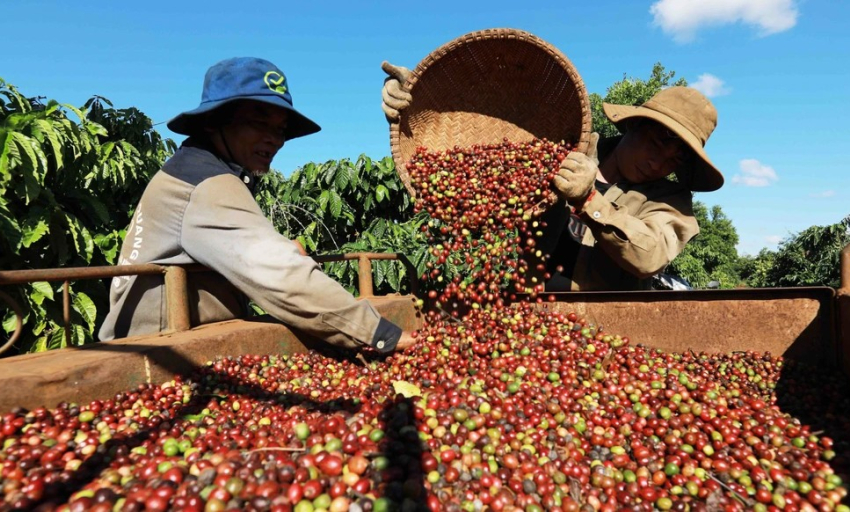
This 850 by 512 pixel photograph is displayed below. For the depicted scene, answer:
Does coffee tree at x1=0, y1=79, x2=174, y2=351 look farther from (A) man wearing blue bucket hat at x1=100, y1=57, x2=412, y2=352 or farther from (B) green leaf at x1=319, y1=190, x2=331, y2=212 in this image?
(B) green leaf at x1=319, y1=190, x2=331, y2=212

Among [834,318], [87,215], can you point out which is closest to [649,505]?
[834,318]

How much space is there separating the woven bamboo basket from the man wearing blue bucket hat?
4.43ft

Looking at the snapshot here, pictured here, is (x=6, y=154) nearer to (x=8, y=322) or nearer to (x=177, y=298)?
(x=8, y=322)

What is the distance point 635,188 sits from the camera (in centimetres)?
452

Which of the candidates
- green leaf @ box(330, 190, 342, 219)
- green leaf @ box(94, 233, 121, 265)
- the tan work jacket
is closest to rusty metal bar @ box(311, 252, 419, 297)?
the tan work jacket

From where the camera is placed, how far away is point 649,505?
196 cm

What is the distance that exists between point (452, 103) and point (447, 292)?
2.07 metres

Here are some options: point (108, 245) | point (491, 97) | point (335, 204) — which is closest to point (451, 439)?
point (491, 97)

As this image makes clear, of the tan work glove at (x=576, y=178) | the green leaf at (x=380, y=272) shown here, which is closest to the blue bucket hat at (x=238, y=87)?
the tan work glove at (x=576, y=178)

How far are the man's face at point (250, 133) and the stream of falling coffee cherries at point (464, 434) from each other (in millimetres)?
1451

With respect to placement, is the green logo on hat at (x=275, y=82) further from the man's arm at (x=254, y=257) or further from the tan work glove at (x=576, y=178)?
the tan work glove at (x=576, y=178)

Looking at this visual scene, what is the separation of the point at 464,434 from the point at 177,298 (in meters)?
2.04

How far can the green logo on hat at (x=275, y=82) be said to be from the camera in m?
3.32

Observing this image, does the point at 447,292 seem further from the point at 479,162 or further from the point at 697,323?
the point at 697,323
